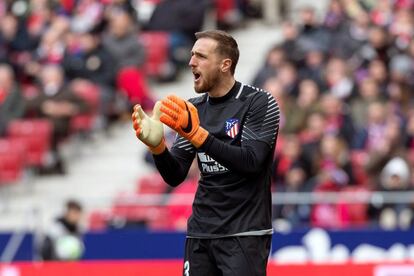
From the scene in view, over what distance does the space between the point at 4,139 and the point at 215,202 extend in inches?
400

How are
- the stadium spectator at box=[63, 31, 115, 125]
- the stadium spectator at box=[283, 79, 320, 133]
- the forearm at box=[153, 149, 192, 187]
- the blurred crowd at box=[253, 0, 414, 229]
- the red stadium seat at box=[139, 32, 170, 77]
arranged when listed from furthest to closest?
the red stadium seat at box=[139, 32, 170, 77], the stadium spectator at box=[63, 31, 115, 125], the stadium spectator at box=[283, 79, 320, 133], the blurred crowd at box=[253, 0, 414, 229], the forearm at box=[153, 149, 192, 187]

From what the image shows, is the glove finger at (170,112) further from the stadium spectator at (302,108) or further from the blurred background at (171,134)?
the stadium spectator at (302,108)

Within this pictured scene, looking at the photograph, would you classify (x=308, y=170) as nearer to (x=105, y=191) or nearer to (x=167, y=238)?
(x=167, y=238)

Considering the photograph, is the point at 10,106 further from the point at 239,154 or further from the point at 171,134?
the point at 239,154

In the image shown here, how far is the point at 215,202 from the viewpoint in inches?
272

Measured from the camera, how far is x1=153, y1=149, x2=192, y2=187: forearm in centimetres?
686

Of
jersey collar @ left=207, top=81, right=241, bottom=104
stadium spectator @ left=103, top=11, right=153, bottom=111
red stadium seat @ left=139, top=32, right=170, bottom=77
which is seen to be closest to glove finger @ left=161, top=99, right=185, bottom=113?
jersey collar @ left=207, top=81, right=241, bottom=104

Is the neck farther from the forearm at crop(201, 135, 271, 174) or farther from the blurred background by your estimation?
the blurred background

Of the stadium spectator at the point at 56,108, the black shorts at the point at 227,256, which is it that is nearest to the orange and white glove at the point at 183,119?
the black shorts at the point at 227,256

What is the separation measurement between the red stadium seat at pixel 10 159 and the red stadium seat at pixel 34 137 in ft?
0.70

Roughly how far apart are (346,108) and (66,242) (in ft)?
13.2

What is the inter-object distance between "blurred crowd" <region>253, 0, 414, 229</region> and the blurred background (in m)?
0.02

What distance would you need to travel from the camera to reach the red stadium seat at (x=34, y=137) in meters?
16.5

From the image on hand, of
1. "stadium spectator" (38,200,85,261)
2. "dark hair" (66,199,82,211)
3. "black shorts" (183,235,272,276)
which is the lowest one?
"stadium spectator" (38,200,85,261)
